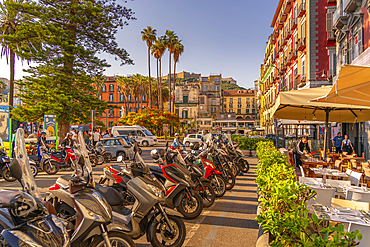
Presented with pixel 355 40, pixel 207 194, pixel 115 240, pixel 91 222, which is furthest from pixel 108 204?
pixel 355 40

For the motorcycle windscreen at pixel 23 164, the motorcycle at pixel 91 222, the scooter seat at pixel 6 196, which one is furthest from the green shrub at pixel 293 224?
the scooter seat at pixel 6 196

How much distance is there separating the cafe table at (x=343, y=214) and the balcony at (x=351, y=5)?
13599 mm

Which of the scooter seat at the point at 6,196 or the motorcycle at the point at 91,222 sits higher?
the scooter seat at the point at 6,196

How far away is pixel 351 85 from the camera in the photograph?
5.37 metres

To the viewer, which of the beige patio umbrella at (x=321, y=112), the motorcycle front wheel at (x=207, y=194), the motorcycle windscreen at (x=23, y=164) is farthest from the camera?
the beige patio umbrella at (x=321, y=112)

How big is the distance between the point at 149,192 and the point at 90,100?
51.7 feet

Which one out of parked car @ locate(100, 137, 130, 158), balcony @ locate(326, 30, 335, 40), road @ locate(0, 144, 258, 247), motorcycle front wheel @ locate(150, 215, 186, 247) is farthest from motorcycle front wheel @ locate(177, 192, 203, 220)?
balcony @ locate(326, 30, 335, 40)

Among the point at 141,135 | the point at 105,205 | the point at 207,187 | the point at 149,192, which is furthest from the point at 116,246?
the point at 141,135

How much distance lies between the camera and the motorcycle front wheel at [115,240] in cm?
296

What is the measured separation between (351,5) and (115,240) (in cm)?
1603

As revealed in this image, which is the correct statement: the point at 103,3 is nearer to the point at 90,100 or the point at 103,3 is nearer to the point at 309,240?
the point at 90,100

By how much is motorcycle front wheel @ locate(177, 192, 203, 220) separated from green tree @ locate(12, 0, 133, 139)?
45.0 feet

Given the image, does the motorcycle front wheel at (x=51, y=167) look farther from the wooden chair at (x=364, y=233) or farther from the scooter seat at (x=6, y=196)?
the wooden chair at (x=364, y=233)

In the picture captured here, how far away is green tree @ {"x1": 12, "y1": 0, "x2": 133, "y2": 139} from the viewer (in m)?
16.3
